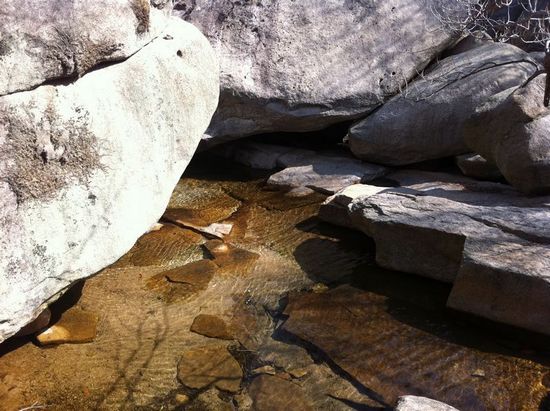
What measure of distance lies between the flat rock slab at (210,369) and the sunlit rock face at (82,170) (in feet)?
2.42

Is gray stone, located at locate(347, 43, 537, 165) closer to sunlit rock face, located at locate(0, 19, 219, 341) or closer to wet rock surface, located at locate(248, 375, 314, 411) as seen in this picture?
sunlit rock face, located at locate(0, 19, 219, 341)

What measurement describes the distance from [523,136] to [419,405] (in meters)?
2.37

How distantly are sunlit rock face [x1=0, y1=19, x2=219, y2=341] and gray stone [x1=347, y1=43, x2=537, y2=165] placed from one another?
2.51 meters

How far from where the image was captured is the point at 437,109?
5.64 metres

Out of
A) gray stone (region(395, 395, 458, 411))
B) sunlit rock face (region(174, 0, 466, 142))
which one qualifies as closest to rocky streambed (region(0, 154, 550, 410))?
gray stone (region(395, 395, 458, 411))

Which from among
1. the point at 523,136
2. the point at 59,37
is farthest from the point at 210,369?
the point at 523,136

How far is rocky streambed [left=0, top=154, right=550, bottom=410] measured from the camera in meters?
3.13

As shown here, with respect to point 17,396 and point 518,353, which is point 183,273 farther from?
point 518,353

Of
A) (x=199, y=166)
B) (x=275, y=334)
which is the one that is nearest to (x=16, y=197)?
(x=275, y=334)

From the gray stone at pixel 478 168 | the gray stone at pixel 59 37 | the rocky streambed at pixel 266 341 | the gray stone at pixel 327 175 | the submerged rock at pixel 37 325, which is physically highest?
the gray stone at pixel 59 37

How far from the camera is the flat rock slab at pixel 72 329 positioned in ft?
11.5

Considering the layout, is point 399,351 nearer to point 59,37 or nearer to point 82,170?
point 82,170

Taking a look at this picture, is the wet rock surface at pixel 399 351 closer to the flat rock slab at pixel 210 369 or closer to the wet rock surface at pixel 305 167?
the flat rock slab at pixel 210 369

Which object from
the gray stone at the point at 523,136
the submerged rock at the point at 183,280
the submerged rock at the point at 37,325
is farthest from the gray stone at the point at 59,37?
the gray stone at the point at 523,136
